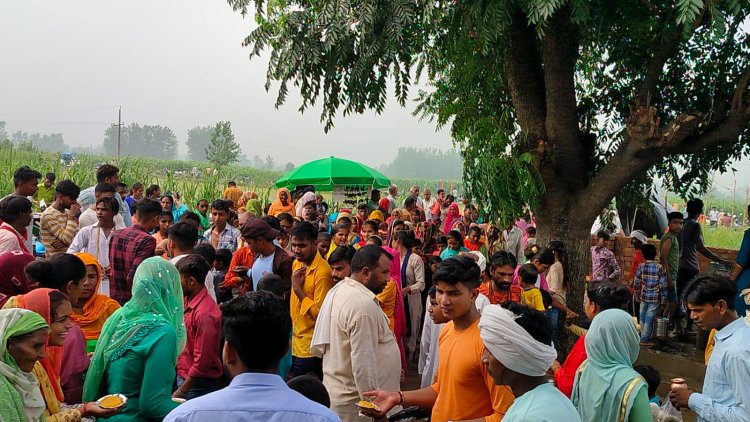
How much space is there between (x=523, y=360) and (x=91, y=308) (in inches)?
118

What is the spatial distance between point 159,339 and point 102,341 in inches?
14.3

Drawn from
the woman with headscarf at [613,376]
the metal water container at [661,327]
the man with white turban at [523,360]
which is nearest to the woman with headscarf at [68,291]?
the man with white turban at [523,360]

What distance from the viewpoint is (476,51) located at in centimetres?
795

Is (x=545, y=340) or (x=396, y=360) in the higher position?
(x=545, y=340)

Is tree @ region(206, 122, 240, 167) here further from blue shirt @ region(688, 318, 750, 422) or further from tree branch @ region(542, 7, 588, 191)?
blue shirt @ region(688, 318, 750, 422)

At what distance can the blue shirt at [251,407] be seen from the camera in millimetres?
1957

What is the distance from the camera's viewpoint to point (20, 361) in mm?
2789

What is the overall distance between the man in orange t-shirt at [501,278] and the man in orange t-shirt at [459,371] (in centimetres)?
192

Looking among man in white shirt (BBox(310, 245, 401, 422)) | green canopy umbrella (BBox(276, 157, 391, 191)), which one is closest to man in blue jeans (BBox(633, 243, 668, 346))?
man in white shirt (BBox(310, 245, 401, 422))

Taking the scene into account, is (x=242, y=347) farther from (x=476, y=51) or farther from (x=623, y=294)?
(x=476, y=51)

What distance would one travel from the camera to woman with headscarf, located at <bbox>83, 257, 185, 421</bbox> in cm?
307

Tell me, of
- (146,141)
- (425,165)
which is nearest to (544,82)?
(146,141)

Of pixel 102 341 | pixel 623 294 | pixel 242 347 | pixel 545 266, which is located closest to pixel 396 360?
pixel 623 294

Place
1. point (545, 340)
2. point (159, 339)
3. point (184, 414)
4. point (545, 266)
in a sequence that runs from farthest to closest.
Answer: point (545, 266), point (159, 339), point (545, 340), point (184, 414)
